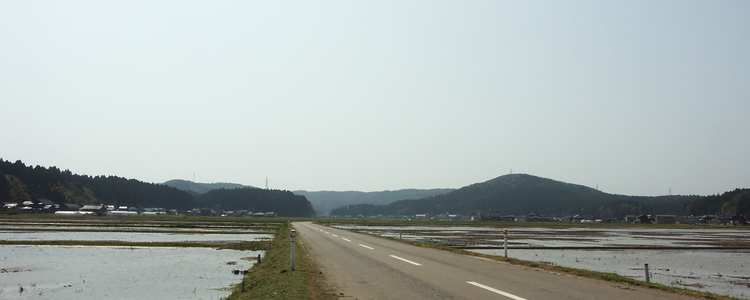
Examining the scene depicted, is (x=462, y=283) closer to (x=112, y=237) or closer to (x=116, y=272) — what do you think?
(x=116, y=272)

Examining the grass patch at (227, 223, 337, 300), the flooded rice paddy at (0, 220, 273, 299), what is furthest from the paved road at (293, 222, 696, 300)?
the flooded rice paddy at (0, 220, 273, 299)

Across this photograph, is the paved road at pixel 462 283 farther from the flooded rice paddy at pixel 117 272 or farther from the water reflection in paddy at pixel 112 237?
the water reflection in paddy at pixel 112 237

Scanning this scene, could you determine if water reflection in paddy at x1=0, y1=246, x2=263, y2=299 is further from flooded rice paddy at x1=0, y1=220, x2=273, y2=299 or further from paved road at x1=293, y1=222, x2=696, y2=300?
→ paved road at x1=293, y1=222, x2=696, y2=300

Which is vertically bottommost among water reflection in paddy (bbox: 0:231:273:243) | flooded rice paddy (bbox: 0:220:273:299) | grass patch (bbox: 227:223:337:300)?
water reflection in paddy (bbox: 0:231:273:243)

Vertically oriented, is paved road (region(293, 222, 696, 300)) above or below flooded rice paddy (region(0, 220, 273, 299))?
above

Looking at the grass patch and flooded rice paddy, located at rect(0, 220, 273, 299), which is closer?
the grass patch

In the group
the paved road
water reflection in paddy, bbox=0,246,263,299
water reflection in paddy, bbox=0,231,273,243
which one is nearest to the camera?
the paved road

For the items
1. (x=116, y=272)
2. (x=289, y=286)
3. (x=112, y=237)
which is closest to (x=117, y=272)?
(x=116, y=272)

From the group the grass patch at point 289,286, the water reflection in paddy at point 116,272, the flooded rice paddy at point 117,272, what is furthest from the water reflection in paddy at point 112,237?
the grass patch at point 289,286

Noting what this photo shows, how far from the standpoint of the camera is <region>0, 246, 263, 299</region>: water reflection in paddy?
1598cm

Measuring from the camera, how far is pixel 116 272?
2075 cm

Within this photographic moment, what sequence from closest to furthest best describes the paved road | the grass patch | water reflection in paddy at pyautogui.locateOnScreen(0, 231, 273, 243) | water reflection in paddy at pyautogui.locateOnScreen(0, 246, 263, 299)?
the paved road, the grass patch, water reflection in paddy at pyautogui.locateOnScreen(0, 246, 263, 299), water reflection in paddy at pyautogui.locateOnScreen(0, 231, 273, 243)

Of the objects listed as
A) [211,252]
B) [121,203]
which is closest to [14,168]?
[121,203]

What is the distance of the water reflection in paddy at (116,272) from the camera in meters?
16.0
